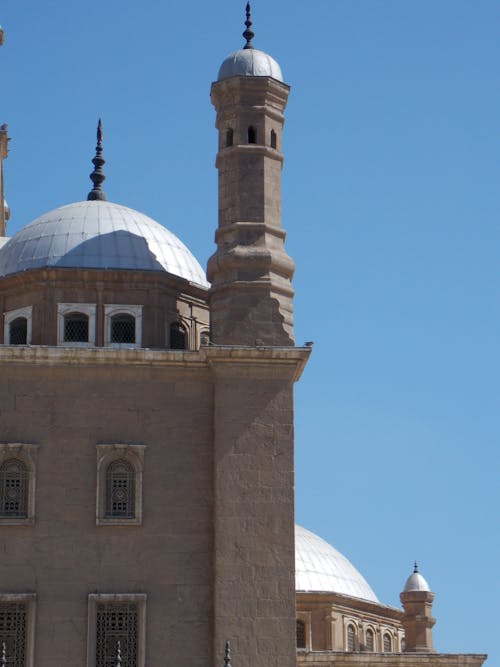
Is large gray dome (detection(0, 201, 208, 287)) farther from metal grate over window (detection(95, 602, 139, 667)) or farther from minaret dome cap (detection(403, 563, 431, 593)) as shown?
minaret dome cap (detection(403, 563, 431, 593))

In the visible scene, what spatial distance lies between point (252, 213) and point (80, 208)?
4218 mm

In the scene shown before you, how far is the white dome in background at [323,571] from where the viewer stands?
37.6 metres

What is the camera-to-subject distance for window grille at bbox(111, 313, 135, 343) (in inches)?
1101

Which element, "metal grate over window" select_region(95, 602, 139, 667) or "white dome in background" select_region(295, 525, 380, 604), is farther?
"white dome in background" select_region(295, 525, 380, 604)

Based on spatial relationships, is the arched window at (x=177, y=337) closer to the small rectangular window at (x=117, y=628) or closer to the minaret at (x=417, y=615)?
the small rectangular window at (x=117, y=628)

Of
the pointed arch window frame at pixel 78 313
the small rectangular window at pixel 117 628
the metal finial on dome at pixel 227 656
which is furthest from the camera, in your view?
the pointed arch window frame at pixel 78 313

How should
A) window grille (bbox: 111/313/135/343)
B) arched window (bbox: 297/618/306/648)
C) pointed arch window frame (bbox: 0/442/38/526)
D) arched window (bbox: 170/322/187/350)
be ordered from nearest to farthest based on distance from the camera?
1. pointed arch window frame (bbox: 0/442/38/526)
2. window grille (bbox: 111/313/135/343)
3. arched window (bbox: 170/322/187/350)
4. arched window (bbox: 297/618/306/648)

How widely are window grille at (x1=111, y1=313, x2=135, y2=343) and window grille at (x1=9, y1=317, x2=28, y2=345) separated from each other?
155 cm

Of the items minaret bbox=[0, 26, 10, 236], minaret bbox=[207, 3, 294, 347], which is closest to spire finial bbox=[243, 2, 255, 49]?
minaret bbox=[207, 3, 294, 347]

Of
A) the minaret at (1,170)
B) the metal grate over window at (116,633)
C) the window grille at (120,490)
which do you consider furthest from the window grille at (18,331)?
the minaret at (1,170)

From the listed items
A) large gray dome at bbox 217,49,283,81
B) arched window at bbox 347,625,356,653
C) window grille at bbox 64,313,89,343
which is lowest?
arched window at bbox 347,625,356,653

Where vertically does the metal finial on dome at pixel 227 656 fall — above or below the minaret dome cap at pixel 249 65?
below

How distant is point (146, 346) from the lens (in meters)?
27.9

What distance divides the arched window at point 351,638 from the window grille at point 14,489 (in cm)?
1397
